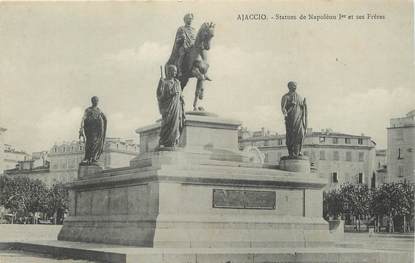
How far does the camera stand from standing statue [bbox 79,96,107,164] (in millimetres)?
22266

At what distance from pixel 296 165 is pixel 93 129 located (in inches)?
276

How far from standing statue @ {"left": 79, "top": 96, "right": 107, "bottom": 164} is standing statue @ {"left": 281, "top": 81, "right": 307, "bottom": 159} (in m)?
6.29

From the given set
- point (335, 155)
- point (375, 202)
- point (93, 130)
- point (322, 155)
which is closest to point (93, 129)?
point (93, 130)

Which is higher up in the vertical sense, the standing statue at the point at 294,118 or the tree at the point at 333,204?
the standing statue at the point at 294,118

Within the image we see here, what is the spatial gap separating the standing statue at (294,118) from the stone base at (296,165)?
152 mm

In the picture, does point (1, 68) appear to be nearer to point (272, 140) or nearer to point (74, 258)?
point (74, 258)

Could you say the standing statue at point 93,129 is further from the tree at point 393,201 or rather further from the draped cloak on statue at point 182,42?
the tree at point 393,201

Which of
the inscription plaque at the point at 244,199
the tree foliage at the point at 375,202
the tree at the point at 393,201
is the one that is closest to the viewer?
the inscription plaque at the point at 244,199

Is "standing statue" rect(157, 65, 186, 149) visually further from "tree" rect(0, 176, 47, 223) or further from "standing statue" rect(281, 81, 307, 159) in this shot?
"tree" rect(0, 176, 47, 223)

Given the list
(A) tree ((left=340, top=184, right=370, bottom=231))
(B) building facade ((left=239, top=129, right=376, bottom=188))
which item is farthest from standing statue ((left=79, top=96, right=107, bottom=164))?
(B) building facade ((left=239, top=129, right=376, bottom=188))

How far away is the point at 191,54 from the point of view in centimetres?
1986

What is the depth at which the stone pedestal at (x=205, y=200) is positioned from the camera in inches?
655

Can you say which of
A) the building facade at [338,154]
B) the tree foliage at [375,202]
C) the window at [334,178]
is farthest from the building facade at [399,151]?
the building facade at [338,154]

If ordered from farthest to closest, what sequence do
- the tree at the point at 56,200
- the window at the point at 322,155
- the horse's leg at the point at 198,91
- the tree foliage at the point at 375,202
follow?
the window at the point at 322,155 → the tree at the point at 56,200 → the tree foliage at the point at 375,202 → the horse's leg at the point at 198,91
